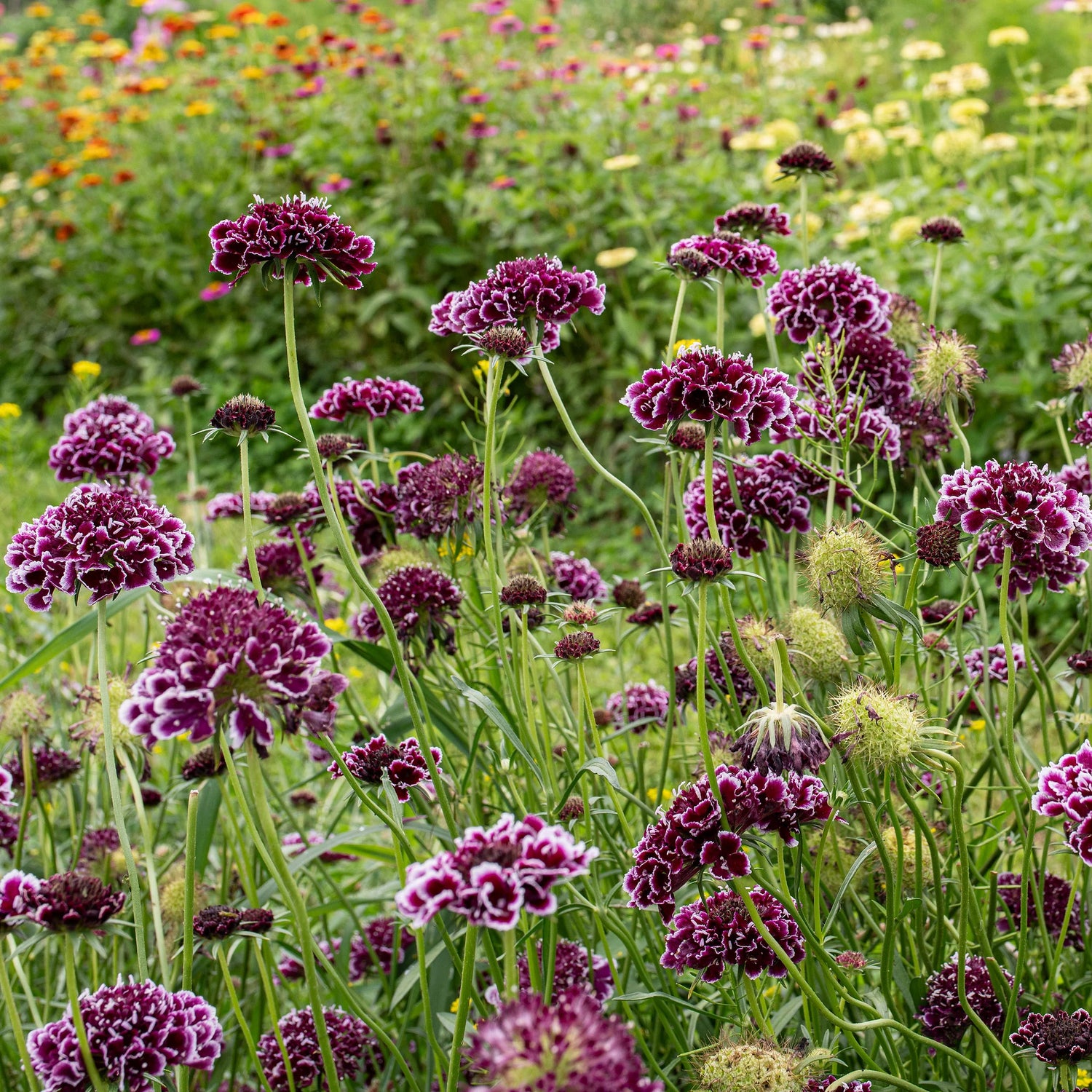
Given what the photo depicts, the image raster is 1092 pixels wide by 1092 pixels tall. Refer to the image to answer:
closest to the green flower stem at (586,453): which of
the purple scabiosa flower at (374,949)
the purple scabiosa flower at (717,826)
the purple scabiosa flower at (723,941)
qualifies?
the purple scabiosa flower at (717,826)

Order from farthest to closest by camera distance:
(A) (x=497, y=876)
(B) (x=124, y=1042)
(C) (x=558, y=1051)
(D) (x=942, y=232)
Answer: (D) (x=942, y=232) → (B) (x=124, y=1042) → (A) (x=497, y=876) → (C) (x=558, y=1051)

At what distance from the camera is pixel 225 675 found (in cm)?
104

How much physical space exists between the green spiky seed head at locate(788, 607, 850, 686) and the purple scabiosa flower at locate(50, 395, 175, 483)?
128 centimetres

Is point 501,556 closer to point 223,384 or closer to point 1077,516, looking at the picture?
point 1077,516

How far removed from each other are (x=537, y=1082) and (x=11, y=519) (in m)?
4.19

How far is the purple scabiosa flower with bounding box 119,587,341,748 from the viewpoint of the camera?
103 cm

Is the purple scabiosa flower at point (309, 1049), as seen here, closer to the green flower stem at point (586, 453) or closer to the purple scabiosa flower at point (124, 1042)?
the purple scabiosa flower at point (124, 1042)

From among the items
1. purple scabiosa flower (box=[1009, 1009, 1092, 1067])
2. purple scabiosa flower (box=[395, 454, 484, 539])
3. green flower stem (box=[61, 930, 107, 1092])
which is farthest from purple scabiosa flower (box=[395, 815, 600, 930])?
purple scabiosa flower (box=[395, 454, 484, 539])

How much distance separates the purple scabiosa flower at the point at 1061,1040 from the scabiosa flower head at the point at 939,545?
548 millimetres

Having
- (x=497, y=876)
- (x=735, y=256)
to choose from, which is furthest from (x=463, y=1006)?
(x=735, y=256)

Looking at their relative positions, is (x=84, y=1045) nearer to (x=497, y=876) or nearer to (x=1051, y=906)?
(x=497, y=876)

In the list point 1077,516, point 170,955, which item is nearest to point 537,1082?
point 1077,516

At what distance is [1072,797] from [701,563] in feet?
1.69

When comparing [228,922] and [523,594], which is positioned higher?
[523,594]
